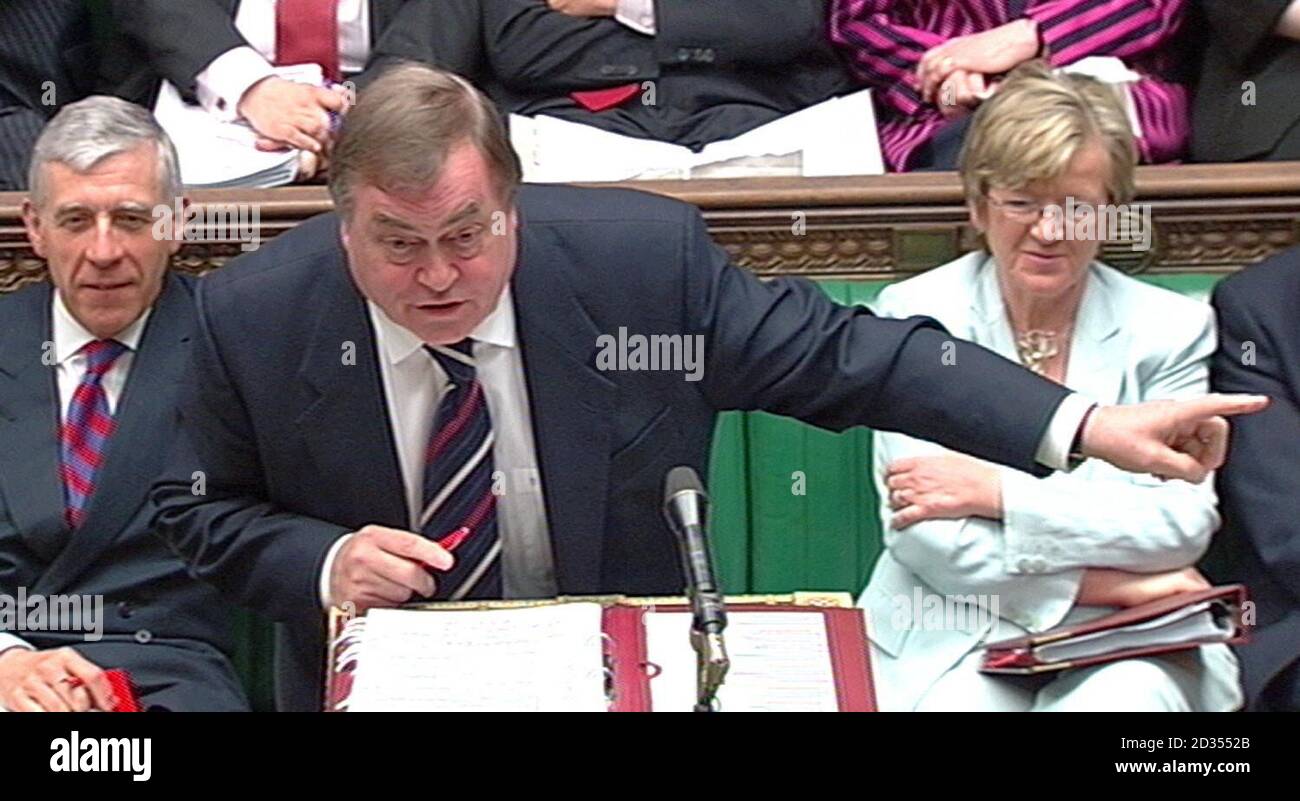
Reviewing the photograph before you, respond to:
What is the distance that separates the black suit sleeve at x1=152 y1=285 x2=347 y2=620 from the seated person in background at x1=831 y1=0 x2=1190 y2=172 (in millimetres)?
1312

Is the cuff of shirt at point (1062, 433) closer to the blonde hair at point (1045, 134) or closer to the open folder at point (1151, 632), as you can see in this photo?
the open folder at point (1151, 632)

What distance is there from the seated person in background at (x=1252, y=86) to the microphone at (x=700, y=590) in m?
1.69

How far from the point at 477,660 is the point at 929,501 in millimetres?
906

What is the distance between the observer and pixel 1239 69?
12.6 ft

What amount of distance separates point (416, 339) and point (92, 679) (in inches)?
24.1

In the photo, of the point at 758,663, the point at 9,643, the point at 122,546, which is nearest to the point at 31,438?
→ the point at 122,546

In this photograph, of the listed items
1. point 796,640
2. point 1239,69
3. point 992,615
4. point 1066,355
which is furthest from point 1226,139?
point 796,640

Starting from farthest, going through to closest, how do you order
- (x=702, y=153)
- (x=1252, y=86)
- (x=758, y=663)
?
(x=702, y=153)
(x=1252, y=86)
(x=758, y=663)

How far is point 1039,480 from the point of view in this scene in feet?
10.8

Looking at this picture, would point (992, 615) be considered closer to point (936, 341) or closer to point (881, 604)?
point (881, 604)

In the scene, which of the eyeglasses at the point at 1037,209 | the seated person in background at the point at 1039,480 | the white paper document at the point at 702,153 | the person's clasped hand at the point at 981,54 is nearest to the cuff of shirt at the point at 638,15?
the white paper document at the point at 702,153

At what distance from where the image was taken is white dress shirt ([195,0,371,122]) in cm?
400

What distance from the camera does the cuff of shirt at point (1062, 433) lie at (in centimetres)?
274

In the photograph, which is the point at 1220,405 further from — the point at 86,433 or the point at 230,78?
the point at 230,78
